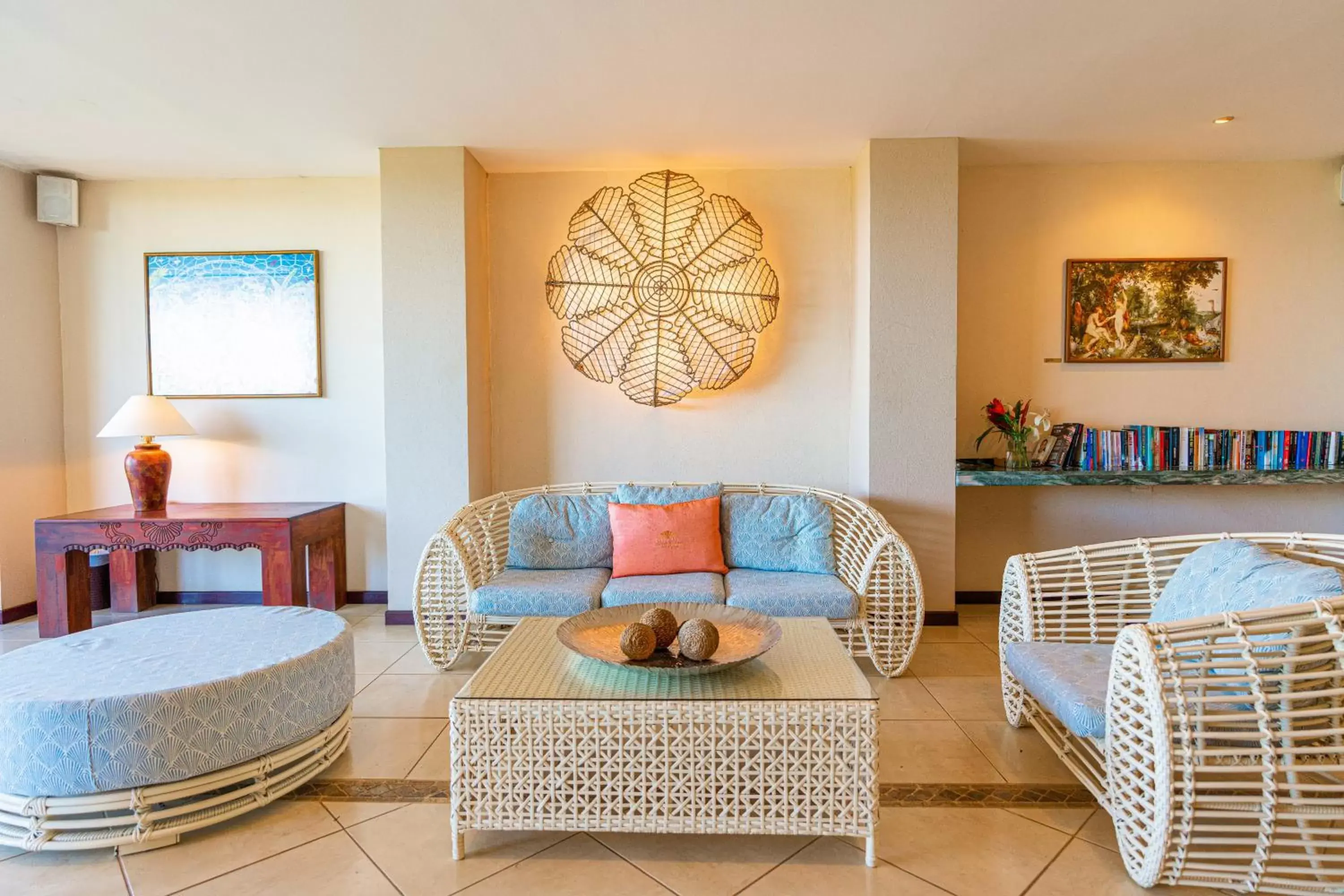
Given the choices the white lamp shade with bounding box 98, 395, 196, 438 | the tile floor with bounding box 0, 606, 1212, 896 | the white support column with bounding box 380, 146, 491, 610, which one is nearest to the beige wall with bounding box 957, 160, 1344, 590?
the tile floor with bounding box 0, 606, 1212, 896

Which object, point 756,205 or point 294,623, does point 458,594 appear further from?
point 756,205

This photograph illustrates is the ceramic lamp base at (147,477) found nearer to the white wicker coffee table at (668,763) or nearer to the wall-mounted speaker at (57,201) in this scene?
the wall-mounted speaker at (57,201)

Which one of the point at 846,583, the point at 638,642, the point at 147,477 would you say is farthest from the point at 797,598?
the point at 147,477

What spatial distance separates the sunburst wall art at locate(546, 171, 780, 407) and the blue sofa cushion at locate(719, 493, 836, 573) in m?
0.84

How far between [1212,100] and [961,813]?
317 cm

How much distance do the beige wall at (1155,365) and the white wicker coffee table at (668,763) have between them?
8.61ft

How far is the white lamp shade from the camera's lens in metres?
3.68

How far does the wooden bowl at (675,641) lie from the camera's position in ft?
6.29

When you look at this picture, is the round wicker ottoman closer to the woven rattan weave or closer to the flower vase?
the woven rattan weave

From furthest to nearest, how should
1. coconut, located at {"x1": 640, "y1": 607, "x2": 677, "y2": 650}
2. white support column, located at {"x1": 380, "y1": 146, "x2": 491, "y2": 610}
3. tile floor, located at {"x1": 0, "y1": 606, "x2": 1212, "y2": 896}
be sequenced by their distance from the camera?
1. white support column, located at {"x1": 380, "y1": 146, "x2": 491, "y2": 610}
2. coconut, located at {"x1": 640, "y1": 607, "x2": 677, "y2": 650}
3. tile floor, located at {"x1": 0, "y1": 606, "x2": 1212, "y2": 896}

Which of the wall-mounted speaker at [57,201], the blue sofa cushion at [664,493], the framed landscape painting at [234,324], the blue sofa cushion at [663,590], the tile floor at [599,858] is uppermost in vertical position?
the wall-mounted speaker at [57,201]

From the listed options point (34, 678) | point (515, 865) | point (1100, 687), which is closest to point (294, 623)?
point (34, 678)

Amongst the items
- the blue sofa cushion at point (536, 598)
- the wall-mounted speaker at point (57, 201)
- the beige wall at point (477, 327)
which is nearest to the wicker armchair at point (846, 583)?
the blue sofa cushion at point (536, 598)

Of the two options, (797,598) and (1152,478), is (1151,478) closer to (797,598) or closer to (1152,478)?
(1152,478)
